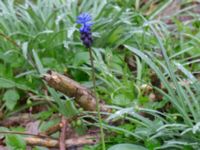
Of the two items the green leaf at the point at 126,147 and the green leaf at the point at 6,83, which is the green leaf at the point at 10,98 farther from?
the green leaf at the point at 126,147

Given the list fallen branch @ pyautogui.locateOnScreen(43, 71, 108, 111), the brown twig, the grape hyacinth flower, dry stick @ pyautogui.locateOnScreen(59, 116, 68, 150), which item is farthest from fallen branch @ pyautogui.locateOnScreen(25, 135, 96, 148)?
the grape hyacinth flower

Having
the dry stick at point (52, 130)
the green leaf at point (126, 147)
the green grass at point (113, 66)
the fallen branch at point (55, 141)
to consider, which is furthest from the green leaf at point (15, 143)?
the green leaf at point (126, 147)

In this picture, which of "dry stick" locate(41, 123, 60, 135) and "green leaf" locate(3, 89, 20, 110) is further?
"green leaf" locate(3, 89, 20, 110)

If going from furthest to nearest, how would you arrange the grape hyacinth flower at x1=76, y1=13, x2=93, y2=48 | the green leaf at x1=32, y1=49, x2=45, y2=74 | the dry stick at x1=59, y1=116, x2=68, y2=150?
the green leaf at x1=32, y1=49, x2=45, y2=74, the dry stick at x1=59, y1=116, x2=68, y2=150, the grape hyacinth flower at x1=76, y1=13, x2=93, y2=48

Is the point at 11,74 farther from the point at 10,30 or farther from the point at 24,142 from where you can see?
the point at 24,142

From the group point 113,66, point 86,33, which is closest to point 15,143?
point 86,33

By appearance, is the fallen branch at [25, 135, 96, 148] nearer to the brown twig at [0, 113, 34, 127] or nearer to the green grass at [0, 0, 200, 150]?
the green grass at [0, 0, 200, 150]

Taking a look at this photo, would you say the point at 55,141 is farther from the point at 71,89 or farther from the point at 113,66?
the point at 113,66
